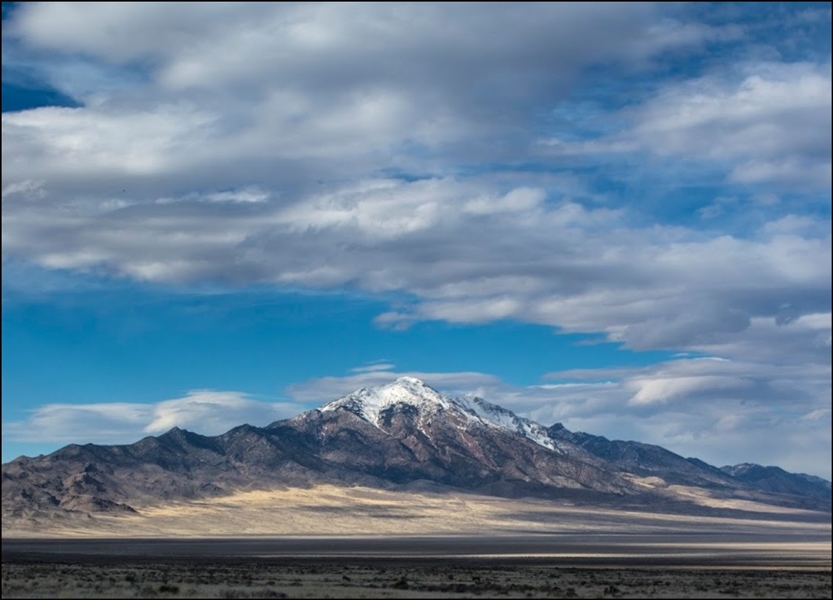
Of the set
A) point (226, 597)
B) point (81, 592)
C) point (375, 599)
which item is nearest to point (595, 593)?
point (375, 599)

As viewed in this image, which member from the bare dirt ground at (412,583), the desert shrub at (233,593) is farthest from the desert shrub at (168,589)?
the desert shrub at (233,593)

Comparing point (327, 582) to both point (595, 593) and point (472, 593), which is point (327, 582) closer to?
point (472, 593)

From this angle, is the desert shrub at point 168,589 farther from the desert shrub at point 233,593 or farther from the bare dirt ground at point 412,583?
the desert shrub at point 233,593

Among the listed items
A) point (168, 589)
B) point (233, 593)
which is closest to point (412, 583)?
point (233, 593)

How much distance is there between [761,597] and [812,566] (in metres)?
43.7

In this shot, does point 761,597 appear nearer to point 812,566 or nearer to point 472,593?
point 472,593

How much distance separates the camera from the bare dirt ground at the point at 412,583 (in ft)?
190

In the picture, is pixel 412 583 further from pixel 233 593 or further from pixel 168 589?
pixel 168 589

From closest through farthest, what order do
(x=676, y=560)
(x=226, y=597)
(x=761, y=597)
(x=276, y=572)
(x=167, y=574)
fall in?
1. (x=226, y=597)
2. (x=761, y=597)
3. (x=167, y=574)
4. (x=276, y=572)
5. (x=676, y=560)

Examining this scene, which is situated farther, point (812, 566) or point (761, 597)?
point (812, 566)

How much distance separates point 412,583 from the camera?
2719 inches

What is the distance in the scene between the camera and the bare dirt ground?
190ft

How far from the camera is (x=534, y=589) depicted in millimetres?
65000

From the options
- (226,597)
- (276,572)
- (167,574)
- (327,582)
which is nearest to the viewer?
(226,597)
